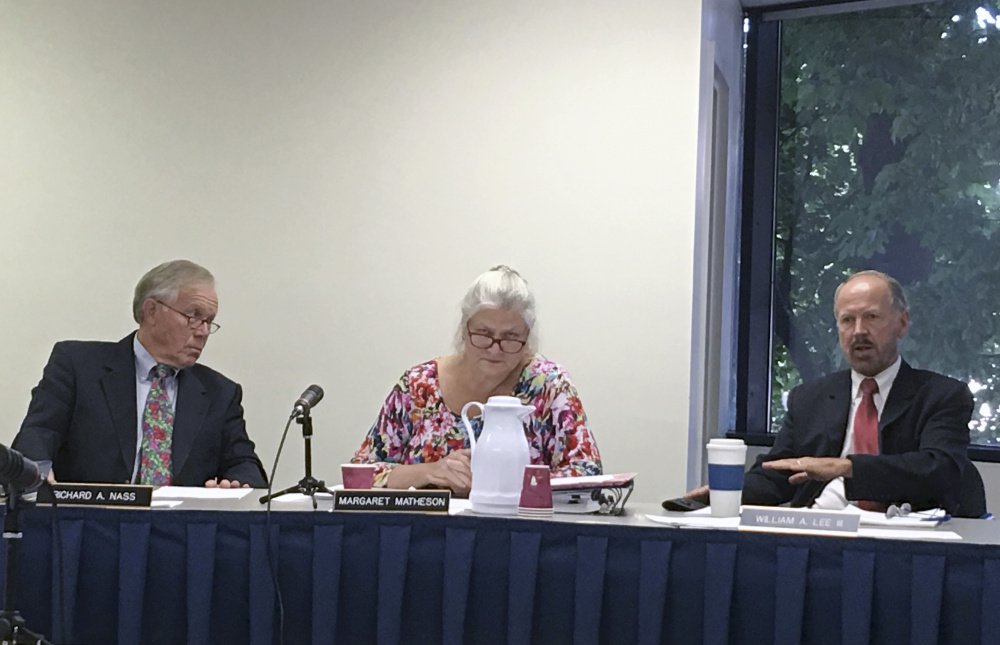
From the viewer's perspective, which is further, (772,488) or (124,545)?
(772,488)

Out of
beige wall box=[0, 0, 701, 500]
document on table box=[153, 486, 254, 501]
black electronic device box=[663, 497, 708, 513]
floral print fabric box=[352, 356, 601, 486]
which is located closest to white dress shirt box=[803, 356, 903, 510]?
beige wall box=[0, 0, 701, 500]

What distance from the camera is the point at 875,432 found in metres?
3.11

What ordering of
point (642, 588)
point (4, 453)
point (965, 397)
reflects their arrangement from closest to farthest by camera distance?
point (4, 453), point (642, 588), point (965, 397)

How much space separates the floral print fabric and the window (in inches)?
64.4

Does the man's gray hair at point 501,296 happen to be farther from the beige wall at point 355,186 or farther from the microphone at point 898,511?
the microphone at point 898,511

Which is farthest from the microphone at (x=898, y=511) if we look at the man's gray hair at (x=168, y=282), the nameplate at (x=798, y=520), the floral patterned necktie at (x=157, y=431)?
the man's gray hair at (x=168, y=282)

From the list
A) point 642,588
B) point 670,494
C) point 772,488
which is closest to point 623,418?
point 670,494

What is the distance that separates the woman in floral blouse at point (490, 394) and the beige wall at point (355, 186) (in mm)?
728

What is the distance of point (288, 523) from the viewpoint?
2.17 metres

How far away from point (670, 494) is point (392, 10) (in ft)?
6.03

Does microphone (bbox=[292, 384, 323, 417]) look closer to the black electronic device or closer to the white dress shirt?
the black electronic device

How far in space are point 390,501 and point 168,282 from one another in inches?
53.7

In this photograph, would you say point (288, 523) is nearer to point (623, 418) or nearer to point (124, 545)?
point (124, 545)

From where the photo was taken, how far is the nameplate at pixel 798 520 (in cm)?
202
